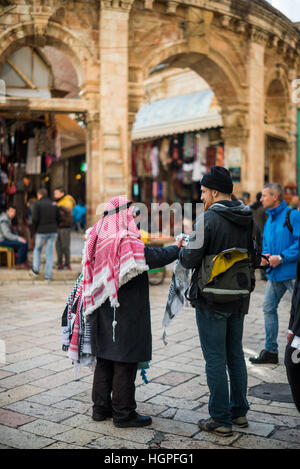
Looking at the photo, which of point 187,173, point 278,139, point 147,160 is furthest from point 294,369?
point 147,160

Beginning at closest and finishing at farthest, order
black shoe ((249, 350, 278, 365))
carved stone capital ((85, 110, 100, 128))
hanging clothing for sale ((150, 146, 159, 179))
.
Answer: black shoe ((249, 350, 278, 365)), carved stone capital ((85, 110, 100, 128)), hanging clothing for sale ((150, 146, 159, 179))

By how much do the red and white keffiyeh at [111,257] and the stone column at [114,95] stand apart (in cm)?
839

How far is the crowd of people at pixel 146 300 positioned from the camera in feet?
12.2

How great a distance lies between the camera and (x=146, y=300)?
13.0 ft

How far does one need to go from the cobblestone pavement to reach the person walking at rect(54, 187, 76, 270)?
4448mm

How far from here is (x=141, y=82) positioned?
1284cm

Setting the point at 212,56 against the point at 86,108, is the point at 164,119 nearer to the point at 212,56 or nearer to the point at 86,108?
the point at 212,56

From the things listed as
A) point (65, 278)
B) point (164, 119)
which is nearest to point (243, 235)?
point (65, 278)

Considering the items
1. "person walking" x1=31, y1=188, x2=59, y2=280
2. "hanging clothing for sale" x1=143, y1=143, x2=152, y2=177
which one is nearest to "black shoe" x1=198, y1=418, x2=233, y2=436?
"person walking" x1=31, y1=188, x2=59, y2=280

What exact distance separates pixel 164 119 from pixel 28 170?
19.7 ft

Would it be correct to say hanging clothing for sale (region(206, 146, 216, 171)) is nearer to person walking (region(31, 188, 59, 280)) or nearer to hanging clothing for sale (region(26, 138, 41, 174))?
hanging clothing for sale (region(26, 138, 41, 174))

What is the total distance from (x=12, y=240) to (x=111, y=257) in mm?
8513

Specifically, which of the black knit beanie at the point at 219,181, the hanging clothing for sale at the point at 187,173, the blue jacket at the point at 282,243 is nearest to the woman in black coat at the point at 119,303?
the black knit beanie at the point at 219,181

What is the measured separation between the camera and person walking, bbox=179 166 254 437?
370 cm
